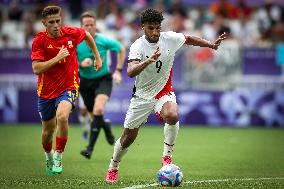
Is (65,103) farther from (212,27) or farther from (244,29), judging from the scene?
(244,29)

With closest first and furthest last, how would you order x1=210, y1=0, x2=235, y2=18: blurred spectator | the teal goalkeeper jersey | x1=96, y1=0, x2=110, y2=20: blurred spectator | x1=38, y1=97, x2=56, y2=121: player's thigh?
x1=38, y1=97, x2=56, y2=121: player's thigh < the teal goalkeeper jersey < x1=96, y1=0, x2=110, y2=20: blurred spectator < x1=210, y1=0, x2=235, y2=18: blurred spectator

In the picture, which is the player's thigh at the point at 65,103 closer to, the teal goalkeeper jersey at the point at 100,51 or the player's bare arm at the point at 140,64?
the player's bare arm at the point at 140,64

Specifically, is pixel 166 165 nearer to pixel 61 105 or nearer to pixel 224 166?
pixel 61 105

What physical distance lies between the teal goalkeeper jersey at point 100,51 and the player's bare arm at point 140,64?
487cm

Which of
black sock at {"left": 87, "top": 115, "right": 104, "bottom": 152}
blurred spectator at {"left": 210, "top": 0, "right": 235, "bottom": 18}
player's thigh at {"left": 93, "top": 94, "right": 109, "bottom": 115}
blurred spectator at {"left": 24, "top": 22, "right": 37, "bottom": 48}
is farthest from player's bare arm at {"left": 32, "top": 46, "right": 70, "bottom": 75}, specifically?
blurred spectator at {"left": 210, "top": 0, "right": 235, "bottom": 18}

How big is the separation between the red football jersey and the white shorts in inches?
51.8

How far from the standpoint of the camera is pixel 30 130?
66.0 feet

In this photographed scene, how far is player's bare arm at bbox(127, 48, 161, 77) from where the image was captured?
9.30 m

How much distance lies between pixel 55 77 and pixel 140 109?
1568 mm

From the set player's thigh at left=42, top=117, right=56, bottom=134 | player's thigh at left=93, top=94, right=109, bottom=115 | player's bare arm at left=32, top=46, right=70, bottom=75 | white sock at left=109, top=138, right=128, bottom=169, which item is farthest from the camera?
player's thigh at left=93, top=94, right=109, bottom=115

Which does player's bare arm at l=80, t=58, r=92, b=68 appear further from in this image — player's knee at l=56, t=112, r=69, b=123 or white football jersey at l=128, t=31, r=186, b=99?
white football jersey at l=128, t=31, r=186, b=99

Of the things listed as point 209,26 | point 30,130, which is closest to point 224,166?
point 30,130

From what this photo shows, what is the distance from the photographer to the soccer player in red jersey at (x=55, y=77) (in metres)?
11.0

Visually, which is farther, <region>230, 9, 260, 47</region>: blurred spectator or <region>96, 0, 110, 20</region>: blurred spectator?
<region>230, 9, 260, 47</region>: blurred spectator
